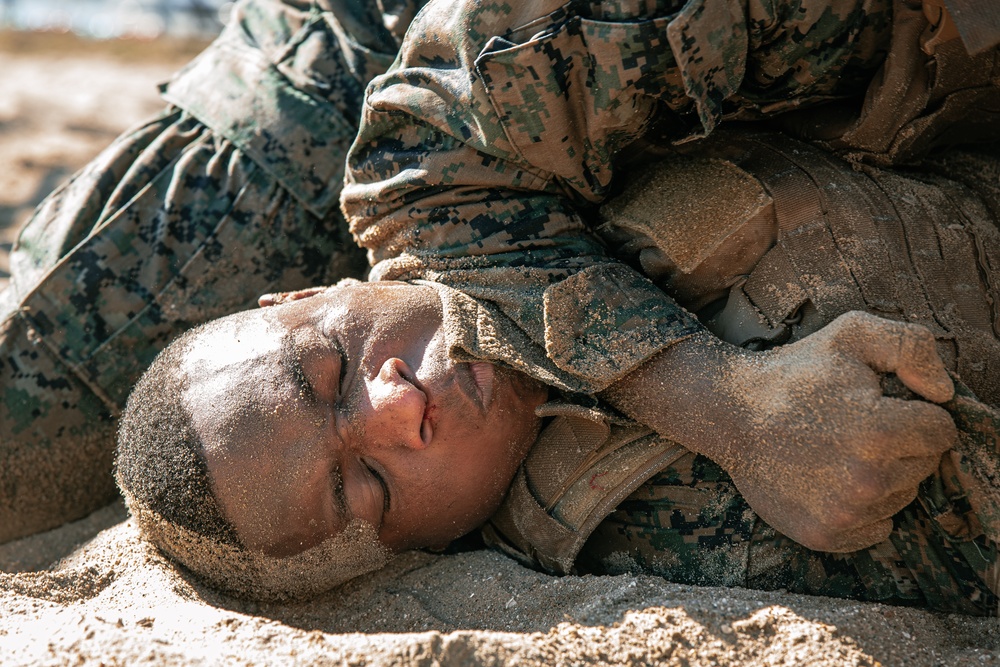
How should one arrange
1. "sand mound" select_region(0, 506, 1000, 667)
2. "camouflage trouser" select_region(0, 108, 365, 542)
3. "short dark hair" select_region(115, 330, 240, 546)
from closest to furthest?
"sand mound" select_region(0, 506, 1000, 667), "short dark hair" select_region(115, 330, 240, 546), "camouflage trouser" select_region(0, 108, 365, 542)

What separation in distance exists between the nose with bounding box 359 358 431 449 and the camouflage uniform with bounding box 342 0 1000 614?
0.41 ft

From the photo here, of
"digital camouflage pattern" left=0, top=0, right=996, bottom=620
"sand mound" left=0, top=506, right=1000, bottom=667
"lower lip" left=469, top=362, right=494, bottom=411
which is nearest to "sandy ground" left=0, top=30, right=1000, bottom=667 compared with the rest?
"sand mound" left=0, top=506, right=1000, bottom=667

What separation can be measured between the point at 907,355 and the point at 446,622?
964 millimetres

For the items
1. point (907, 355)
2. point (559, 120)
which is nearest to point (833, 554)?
point (907, 355)

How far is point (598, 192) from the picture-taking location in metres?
1.95

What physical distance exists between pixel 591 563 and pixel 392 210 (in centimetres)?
87

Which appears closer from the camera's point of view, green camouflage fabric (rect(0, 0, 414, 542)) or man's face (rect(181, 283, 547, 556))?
man's face (rect(181, 283, 547, 556))

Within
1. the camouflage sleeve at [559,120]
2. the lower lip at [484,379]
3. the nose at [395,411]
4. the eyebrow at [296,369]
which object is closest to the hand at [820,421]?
the camouflage sleeve at [559,120]

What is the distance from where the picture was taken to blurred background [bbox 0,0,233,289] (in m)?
4.38

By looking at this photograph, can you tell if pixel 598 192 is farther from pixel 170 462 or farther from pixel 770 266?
pixel 170 462

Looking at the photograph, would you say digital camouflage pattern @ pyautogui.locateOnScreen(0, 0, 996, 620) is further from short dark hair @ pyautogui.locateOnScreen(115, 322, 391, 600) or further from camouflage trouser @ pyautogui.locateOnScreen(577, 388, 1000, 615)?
short dark hair @ pyautogui.locateOnScreen(115, 322, 391, 600)

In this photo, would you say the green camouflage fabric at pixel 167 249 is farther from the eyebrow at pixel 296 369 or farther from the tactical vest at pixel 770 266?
the tactical vest at pixel 770 266

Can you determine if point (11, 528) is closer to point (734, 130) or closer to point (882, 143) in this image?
point (734, 130)

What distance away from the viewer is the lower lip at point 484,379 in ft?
5.91
